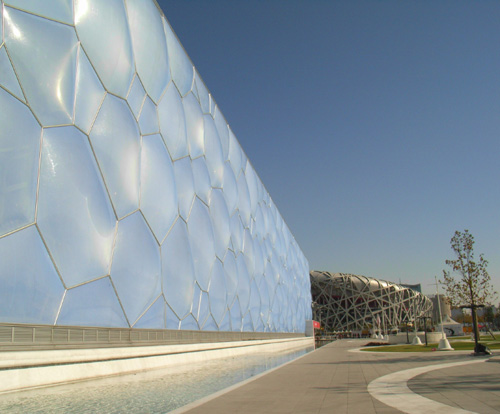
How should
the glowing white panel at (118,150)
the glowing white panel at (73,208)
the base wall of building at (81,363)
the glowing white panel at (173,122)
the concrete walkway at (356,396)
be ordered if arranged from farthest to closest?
the glowing white panel at (173,122) < the glowing white panel at (118,150) < the glowing white panel at (73,208) < the base wall of building at (81,363) < the concrete walkway at (356,396)

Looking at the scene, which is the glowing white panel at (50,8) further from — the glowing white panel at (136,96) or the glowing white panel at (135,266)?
the glowing white panel at (135,266)

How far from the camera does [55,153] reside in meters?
7.35

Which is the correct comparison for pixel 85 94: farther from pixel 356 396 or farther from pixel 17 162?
pixel 356 396

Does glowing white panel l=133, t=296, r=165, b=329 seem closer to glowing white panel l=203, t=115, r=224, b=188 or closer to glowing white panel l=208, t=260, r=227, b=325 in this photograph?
glowing white panel l=208, t=260, r=227, b=325

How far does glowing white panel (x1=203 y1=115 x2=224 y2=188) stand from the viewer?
16.1m

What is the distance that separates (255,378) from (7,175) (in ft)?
16.9

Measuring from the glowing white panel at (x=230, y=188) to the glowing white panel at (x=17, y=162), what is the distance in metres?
11.1

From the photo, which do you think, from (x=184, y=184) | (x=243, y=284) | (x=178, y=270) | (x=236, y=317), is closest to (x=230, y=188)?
(x=243, y=284)

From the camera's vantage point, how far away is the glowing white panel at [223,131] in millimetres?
18141

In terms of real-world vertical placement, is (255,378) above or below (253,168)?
below

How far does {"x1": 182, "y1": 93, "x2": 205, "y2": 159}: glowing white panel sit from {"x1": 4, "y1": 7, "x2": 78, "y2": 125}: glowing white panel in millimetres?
6114

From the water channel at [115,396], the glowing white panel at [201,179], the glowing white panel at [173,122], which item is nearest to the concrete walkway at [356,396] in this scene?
the water channel at [115,396]

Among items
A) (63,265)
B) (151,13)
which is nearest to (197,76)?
(151,13)

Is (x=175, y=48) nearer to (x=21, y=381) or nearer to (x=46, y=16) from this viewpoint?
(x=46, y=16)
